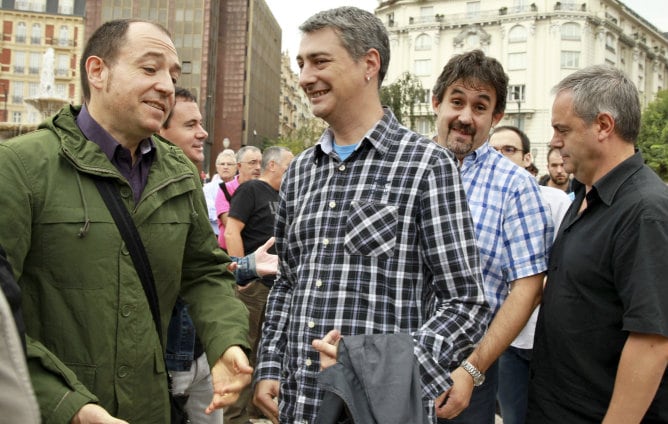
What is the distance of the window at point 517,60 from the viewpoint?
56781 mm

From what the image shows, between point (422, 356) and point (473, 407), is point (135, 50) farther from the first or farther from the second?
point (473, 407)

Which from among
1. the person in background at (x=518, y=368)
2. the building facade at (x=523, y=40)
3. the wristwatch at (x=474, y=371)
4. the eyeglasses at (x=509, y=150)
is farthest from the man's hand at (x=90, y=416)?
the building facade at (x=523, y=40)

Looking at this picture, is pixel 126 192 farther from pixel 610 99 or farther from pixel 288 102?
pixel 288 102

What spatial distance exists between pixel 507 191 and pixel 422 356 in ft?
3.65

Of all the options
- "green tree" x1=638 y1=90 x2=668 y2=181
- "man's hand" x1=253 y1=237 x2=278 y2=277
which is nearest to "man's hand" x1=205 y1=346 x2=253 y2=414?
"man's hand" x1=253 y1=237 x2=278 y2=277

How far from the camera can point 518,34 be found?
5712 centimetres

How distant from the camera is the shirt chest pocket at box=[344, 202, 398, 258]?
2223 mm

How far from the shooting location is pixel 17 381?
3.34ft

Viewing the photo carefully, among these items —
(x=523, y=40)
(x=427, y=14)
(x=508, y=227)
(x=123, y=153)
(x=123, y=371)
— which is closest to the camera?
(x=123, y=371)

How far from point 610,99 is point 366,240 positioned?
118cm

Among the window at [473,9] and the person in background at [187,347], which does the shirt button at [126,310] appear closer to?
the person in background at [187,347]

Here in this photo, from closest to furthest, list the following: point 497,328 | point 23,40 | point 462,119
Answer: point 497,328
point 462,119
point 23,40

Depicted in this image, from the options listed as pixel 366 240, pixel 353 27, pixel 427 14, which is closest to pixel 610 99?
pixel 353 27

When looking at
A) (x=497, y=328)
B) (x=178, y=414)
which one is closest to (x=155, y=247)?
(x=178, y=414)
